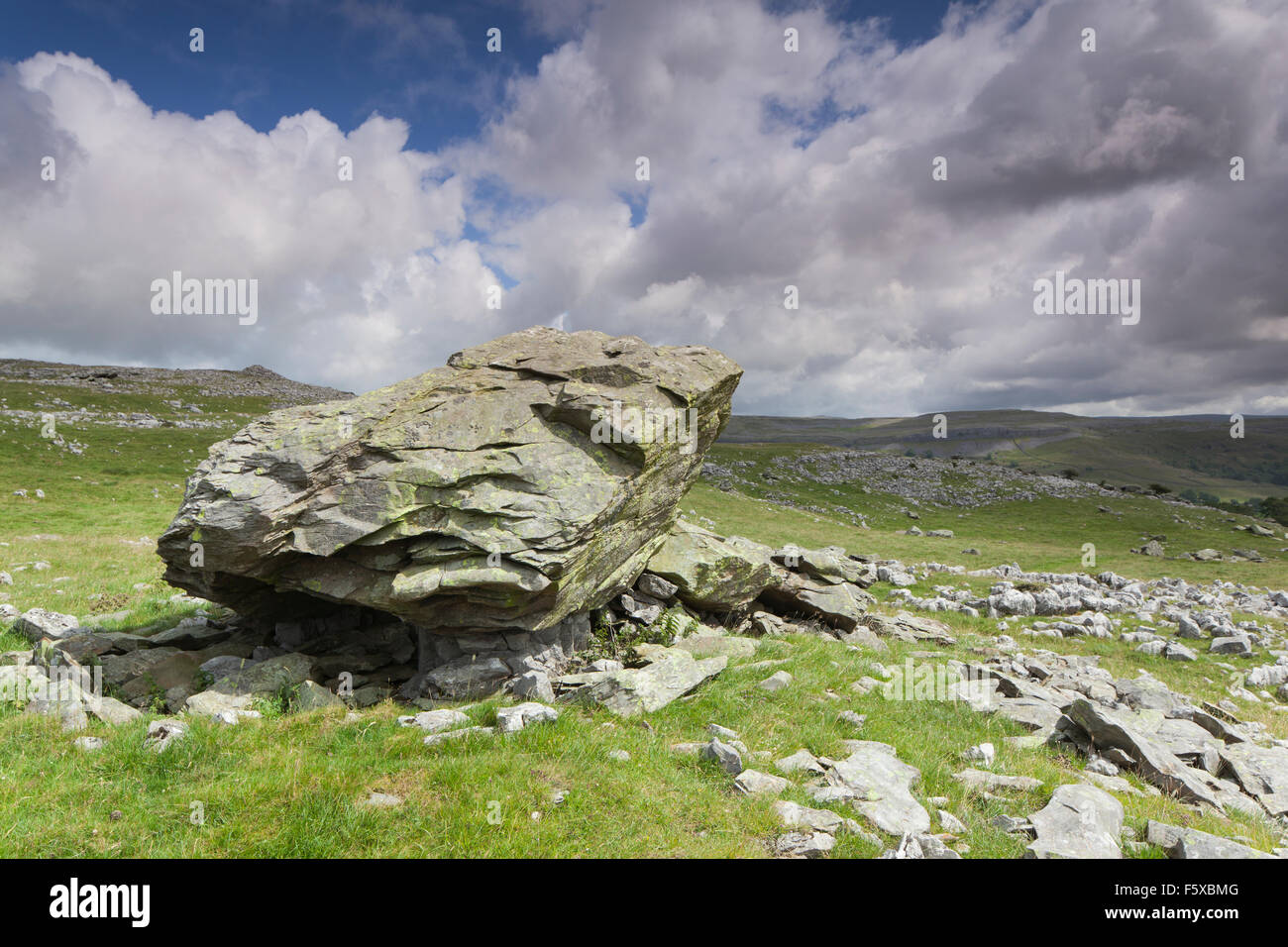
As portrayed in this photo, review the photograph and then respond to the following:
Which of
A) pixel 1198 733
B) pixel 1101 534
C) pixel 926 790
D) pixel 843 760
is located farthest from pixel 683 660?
pixel 1101 534

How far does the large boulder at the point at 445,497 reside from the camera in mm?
12453

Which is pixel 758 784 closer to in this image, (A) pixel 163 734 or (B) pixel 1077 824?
(B) pixel 1077 824

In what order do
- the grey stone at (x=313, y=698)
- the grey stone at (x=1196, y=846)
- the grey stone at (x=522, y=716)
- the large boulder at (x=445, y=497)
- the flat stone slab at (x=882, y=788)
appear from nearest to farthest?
the grey stone at (x=1196, y=846) → the flat stone slab at (x=882, y=788) → the grey stone at (x=522, y=716) → the grey stone at (x=313, y=698) → the large boulder at (x=445, y=497)

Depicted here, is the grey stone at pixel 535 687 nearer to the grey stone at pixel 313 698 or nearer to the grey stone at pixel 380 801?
the grey stone at pixel 313 698

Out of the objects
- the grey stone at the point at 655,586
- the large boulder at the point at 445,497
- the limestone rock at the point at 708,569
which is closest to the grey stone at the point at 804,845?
the large boulder at the point at 445,497

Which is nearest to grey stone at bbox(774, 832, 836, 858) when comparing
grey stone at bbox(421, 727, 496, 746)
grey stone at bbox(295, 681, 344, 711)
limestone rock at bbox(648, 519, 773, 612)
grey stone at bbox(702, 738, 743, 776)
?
grey stone at bbox(702, 738, 743, 776)

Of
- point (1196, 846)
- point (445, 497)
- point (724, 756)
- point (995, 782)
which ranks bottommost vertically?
point (995, 782)


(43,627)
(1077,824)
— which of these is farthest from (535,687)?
(43,627)

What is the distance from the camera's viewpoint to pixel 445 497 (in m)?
12.9

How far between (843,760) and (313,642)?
12.7m

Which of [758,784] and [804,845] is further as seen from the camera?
[758,784]

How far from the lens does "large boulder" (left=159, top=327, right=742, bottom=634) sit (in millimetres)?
12453

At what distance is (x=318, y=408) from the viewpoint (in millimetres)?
14984
